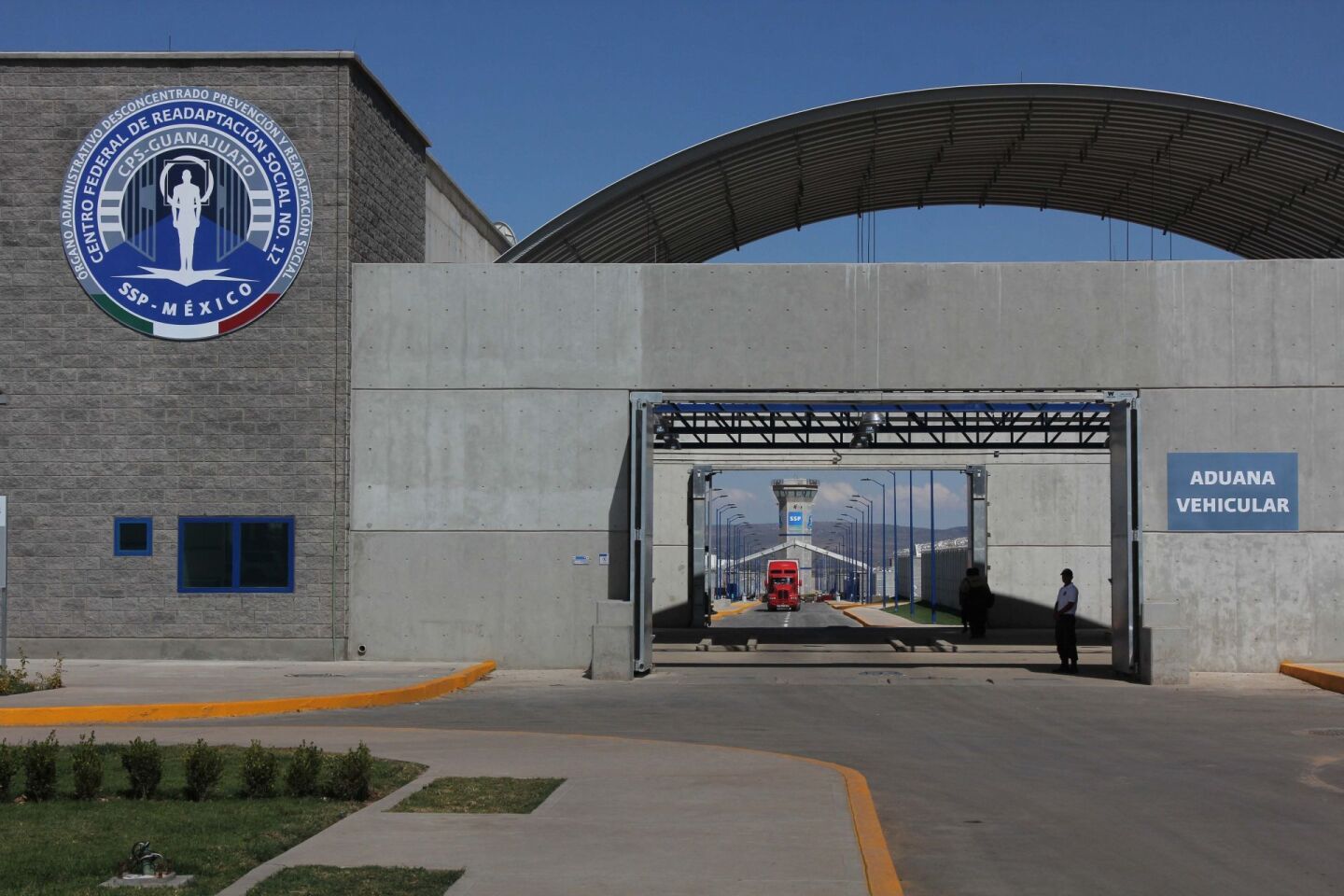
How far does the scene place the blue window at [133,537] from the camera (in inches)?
1094

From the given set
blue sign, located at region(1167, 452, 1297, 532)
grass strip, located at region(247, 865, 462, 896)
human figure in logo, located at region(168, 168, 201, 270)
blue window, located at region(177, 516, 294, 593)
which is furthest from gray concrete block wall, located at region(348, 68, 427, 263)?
grass strip, located at region(247, 865, 462, 896)

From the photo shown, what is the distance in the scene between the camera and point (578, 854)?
32.0 ft

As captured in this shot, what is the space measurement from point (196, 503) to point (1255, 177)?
2392cm

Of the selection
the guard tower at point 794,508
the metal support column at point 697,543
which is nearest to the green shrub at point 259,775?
the metal support column at point 697,543

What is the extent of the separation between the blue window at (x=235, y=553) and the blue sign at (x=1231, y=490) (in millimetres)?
15591

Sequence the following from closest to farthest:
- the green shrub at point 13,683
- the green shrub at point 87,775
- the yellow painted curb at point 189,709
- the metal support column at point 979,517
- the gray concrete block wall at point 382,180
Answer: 1. the green shrub at point 87,775
2. the yellow painted curb at point 189,709
3. the green shrub at point 13,683
4. the gray concrete block wall at point 382,180
5. the metal support column at point 979,517

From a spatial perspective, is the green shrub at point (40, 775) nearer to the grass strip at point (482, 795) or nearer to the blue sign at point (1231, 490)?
the grass strip at point (482, 795)

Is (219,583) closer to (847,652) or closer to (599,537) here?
(599,537)

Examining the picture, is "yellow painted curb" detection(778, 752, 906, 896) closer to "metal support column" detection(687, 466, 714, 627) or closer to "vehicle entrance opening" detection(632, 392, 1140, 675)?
"vehicle entrance opening" detection(632, 392, 1140, 675)

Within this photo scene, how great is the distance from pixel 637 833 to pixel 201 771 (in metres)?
3.52

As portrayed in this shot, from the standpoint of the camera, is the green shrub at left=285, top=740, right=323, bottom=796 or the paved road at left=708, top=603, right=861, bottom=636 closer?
the green shrub at left=285, top=740, right=323, bottom=796

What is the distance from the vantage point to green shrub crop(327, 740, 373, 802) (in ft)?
38.8

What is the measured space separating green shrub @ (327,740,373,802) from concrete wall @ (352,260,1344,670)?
15.5 m

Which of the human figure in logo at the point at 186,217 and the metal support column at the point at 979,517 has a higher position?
the human figure in logo at the point at 186,217
